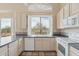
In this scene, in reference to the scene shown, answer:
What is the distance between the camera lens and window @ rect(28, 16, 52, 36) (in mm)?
7164

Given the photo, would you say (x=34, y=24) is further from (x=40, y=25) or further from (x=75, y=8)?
(x=75, y=8)

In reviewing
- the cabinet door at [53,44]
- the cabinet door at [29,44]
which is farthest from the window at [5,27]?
the cabinet door at [53,44]

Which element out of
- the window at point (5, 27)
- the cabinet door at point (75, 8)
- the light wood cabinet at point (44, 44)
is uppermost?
the cabinet door at point (75, 8)

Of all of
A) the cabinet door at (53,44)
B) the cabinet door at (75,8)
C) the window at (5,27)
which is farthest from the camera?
the cabinet door at (53,44)

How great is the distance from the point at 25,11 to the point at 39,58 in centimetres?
532

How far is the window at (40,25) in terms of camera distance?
7164 mm

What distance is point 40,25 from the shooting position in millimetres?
7191

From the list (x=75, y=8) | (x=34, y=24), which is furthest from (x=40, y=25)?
(x=75, y=8)

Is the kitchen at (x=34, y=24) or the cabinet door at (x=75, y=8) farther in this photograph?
the kitchen at (x=34, y=24)

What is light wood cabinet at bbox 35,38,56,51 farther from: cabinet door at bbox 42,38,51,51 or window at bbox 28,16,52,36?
window at bbox 28,16,52,36

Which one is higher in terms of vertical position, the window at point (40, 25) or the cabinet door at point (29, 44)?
the window at point (40, 25)

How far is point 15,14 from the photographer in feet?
22.5

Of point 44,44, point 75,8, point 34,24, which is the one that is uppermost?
point 75,8

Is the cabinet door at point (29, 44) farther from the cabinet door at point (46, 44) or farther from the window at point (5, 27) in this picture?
the window at point (5, 27)
